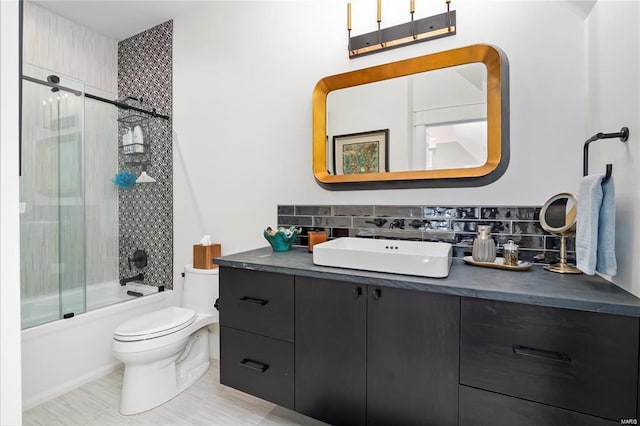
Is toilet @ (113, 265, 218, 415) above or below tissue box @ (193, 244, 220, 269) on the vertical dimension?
below

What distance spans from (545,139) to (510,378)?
3.50ft

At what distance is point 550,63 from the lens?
1.46 m

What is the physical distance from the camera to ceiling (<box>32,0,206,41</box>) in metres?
2.38

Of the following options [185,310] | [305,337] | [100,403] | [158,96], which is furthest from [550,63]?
[100,403]

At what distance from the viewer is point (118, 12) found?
2.50 metres

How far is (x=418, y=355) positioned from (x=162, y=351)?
4.53 feet

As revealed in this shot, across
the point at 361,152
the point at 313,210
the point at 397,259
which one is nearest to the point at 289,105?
the point at 361,152

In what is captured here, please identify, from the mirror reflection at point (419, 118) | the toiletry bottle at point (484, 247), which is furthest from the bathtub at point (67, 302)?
the toiletry bottle at point (484, 247)

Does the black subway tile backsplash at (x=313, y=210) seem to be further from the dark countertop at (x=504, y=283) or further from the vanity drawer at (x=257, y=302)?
the vanity drawer at (x=257, y=302)

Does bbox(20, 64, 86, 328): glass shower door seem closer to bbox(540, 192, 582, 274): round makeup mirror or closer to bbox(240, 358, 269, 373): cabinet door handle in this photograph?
bbox(240, 358, 269, 373): cabinet door handle

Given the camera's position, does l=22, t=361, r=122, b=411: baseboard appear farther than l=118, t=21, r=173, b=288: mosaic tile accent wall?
No

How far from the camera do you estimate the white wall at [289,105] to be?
1.46 meters

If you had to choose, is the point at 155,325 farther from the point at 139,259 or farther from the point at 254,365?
the point at 139,259

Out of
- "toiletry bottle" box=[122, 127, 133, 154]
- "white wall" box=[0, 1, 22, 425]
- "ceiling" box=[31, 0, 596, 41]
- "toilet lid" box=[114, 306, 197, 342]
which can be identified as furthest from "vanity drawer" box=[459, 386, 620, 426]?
"ceiling" box=[31, 0, 596, 41]
